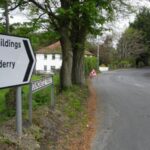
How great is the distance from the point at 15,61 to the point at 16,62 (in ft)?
0.12

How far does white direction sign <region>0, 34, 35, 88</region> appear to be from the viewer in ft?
21.1

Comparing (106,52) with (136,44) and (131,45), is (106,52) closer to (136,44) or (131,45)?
(131,45)

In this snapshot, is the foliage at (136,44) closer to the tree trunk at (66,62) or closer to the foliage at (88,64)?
the foliage at (88,64)

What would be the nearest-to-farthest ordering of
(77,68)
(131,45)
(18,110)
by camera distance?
(18,110) → (77,68) → (131,45)

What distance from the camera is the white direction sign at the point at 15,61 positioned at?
6.44m

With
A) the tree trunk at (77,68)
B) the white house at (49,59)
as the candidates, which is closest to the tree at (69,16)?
the tree trunk at (77,68)

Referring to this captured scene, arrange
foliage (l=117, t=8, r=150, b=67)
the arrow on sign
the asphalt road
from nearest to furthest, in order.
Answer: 1. the arrow on sign
2. the asphalt road
3. foliage (l=117, t=8, r=150, b=67)

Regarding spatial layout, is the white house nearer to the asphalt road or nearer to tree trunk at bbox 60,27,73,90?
tree trunk at bbox 60,27,73,90

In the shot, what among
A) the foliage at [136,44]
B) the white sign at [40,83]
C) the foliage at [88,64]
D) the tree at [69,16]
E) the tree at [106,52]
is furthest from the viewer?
the tree at [106,52]

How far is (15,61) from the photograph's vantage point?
6.89m

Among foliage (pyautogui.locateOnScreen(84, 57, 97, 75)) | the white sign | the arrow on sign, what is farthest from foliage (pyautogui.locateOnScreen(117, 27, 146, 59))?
the arrow on sign

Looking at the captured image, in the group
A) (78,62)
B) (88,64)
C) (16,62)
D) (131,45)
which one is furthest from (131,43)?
(16,62)

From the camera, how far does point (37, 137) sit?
8289mm

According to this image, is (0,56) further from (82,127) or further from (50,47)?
(50,47)
